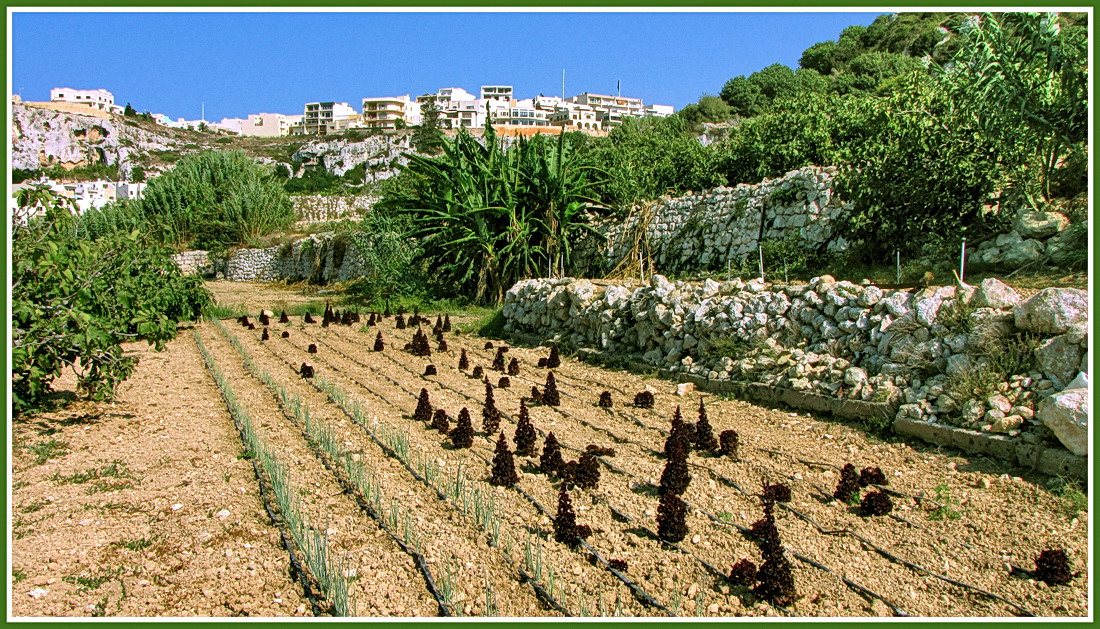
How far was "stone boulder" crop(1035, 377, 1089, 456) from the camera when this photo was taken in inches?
193

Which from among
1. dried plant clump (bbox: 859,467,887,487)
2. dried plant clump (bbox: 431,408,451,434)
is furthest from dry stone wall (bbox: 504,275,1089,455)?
dried plant clump (bbox: 431,408,451,434)

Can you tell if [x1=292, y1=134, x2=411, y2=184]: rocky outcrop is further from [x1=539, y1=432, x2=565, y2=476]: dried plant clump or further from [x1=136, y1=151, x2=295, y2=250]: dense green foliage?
[x1=539, y1=432, x2=565, y2=476]: dried plant clump

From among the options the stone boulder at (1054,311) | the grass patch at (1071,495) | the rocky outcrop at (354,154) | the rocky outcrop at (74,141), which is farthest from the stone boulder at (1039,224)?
the rocky outcrop at (74,141)

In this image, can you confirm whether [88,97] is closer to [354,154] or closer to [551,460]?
[354,154]

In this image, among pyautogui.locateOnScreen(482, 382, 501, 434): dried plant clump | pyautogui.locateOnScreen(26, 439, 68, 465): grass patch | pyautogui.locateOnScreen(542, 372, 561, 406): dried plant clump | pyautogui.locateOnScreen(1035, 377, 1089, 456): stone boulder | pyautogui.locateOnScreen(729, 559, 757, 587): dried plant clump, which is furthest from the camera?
pyautogui.locateOnScreen(542, 372, 561, 406): dried plant clump

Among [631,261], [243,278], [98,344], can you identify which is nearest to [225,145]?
[243,278]

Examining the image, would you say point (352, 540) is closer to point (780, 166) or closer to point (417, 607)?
point (417, 607)

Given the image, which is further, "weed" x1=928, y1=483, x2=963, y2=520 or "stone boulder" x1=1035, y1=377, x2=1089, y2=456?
"stone boulder" x1=1035, y1=377, x2=1089, y2=456

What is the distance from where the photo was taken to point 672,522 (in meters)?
4.38

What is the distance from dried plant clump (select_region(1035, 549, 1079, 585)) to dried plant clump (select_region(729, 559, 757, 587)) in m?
1.46

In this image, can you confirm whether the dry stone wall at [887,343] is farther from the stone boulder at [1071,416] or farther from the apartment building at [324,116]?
the apartment building at [324,116]

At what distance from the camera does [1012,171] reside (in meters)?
10.0

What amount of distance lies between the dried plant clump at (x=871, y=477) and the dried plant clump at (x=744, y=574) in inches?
67.9

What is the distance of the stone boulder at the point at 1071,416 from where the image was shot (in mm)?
4891
